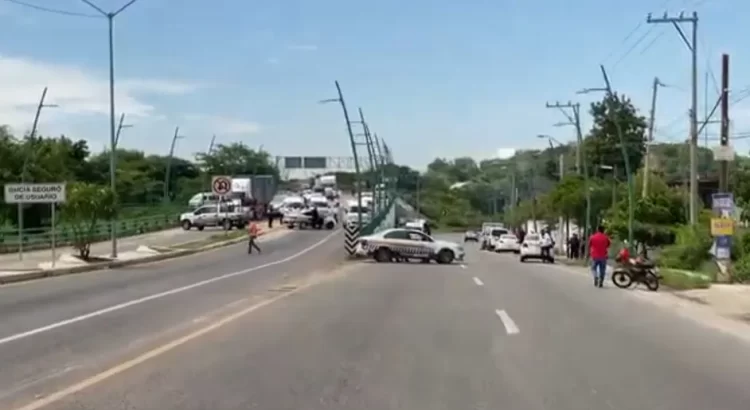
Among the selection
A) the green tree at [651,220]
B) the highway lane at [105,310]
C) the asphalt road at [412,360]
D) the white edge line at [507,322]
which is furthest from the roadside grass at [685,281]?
the green tree at [651,220]

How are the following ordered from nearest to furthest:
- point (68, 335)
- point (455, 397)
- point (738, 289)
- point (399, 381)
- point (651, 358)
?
point (455, 397) → point (399, 381) → point (651, 358) → point (68, 335) → point (738, 289)

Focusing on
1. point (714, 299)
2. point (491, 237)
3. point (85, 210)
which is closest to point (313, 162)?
point (491, 237)

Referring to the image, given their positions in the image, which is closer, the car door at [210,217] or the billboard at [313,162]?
the car door at [210,217]

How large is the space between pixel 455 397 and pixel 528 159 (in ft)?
482

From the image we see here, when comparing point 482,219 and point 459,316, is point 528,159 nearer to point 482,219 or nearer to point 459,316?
point 482,219

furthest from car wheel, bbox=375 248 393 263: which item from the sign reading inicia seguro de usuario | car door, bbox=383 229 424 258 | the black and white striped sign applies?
the sign reading inicia seguro de usuario

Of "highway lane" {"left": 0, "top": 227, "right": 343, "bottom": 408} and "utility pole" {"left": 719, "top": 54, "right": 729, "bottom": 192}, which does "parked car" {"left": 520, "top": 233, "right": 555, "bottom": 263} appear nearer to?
"highway lane" {"left": 0, "top": 227, "right": 343, "bottom": 408}

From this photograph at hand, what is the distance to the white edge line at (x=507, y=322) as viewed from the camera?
699 inches

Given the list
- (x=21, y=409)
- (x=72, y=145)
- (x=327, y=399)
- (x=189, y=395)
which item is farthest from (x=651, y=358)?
(x=72, y=145)

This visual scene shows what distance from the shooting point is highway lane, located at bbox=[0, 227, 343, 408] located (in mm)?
13547

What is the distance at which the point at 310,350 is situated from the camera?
14.9 metres

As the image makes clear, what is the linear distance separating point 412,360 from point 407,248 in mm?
34552

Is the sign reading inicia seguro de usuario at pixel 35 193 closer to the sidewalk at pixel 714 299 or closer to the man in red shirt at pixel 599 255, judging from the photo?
the man in red shirt at pixel 599 255

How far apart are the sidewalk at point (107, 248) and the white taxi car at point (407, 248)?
11.5 m
